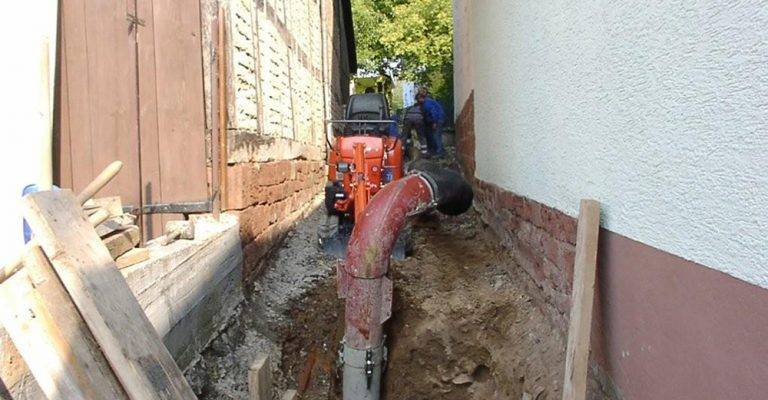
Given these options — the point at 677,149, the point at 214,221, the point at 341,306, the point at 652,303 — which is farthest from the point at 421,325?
the point at 677,149

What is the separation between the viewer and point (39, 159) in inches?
117

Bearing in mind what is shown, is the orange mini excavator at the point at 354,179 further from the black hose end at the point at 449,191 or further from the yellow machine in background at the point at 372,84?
the yellow machine in background at the point at 372,84

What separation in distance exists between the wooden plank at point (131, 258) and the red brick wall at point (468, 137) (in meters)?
5.54

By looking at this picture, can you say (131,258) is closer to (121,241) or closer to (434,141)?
(121,241)

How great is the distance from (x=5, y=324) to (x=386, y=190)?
125 inches

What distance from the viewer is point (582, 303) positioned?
2.65m

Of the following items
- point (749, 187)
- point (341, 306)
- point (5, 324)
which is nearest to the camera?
point (749, 187)

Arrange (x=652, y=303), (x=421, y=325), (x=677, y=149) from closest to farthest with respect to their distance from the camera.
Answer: (x=677, y=149) < (x=652, y=303) < (x=421, y=325)

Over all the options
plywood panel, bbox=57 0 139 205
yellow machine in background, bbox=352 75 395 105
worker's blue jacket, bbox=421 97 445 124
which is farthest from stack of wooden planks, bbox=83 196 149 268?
A: yellow machine in background, bbox=352 75 395 105

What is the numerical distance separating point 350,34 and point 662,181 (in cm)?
1889

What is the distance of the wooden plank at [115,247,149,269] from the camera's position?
111 inches

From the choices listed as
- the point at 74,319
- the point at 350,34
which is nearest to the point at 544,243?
the point at 74,319

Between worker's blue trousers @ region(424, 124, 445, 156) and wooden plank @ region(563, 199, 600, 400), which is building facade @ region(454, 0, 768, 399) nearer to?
wooden plank @ region(563, 199, 600, 400)

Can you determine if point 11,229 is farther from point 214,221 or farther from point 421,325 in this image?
point 421,325
